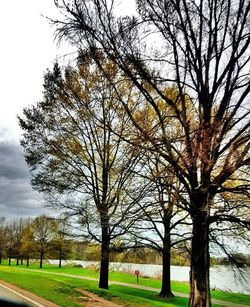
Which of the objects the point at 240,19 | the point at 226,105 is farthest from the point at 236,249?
the point at 240,19

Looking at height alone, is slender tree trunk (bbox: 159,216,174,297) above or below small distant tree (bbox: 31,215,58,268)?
below

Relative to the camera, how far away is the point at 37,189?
65.7 ft

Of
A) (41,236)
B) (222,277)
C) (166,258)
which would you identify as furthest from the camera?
(41,236)

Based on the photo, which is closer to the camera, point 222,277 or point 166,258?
point 166,258

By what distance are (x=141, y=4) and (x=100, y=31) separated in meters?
1.31

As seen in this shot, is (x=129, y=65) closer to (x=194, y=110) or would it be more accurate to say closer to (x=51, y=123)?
(x=194, y=110)

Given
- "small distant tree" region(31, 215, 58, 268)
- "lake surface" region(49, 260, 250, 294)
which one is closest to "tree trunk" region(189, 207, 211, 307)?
"lake surface" region(49, 260, 250, 294)

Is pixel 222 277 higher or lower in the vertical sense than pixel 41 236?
lower

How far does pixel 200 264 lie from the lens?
1012 cm

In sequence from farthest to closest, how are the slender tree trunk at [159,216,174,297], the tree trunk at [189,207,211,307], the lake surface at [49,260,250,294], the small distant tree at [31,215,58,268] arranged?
the small distant tree at [31,215,58,268] < the lake surface at [49,260,250,294] < the slender tree trunk at [159,216,174,297] < the tree trunk at [189,207,211,307]

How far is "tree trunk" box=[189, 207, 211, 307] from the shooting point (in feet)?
32.6

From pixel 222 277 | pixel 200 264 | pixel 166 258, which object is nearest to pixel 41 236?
pixel 222 277

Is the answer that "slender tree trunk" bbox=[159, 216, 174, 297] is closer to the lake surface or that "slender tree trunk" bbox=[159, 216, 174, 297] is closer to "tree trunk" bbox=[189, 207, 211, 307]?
the lake surface

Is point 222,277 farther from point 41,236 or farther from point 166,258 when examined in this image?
point 41,236
